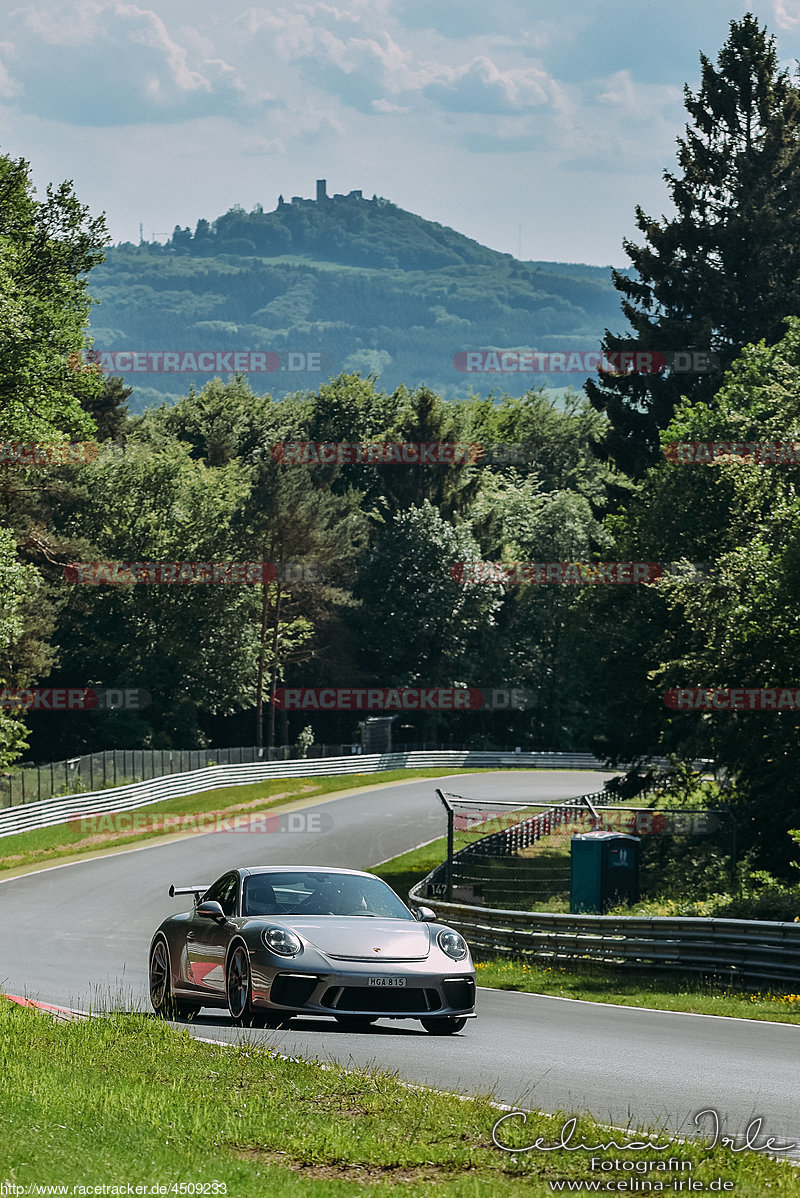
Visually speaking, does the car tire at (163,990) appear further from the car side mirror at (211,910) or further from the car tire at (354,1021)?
the car tire at (354,1021)

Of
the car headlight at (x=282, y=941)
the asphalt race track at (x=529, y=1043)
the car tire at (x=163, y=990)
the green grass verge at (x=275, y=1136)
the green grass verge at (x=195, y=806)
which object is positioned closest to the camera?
the green grass verge at (x=275, y=1136)

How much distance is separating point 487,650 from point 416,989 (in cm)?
7546

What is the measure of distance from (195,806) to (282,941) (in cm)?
4577

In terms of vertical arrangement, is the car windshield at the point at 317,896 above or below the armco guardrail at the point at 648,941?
above

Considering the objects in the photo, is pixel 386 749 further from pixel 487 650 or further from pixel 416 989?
pixel 416 989

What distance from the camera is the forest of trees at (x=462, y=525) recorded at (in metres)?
35.2

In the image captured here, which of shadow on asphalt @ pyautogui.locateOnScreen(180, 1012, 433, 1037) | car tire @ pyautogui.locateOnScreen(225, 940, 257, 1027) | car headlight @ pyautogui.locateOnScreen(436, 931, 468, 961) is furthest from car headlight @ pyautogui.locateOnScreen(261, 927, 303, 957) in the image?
car headlight @ pyautogui.locateOnScreen(436, 931, 468, 961)

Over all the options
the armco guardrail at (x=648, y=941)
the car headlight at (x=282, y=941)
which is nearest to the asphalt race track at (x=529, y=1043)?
the car headlight at (x=282, y=941)

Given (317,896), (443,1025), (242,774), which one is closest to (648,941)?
(443,1025)

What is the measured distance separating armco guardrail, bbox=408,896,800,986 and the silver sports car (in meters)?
7.01

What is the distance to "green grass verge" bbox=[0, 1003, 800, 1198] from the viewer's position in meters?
6.68

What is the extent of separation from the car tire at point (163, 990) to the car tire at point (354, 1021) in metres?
2.08

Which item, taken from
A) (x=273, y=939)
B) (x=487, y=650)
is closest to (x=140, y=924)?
(x=273, y=939)

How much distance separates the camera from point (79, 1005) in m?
15.6
